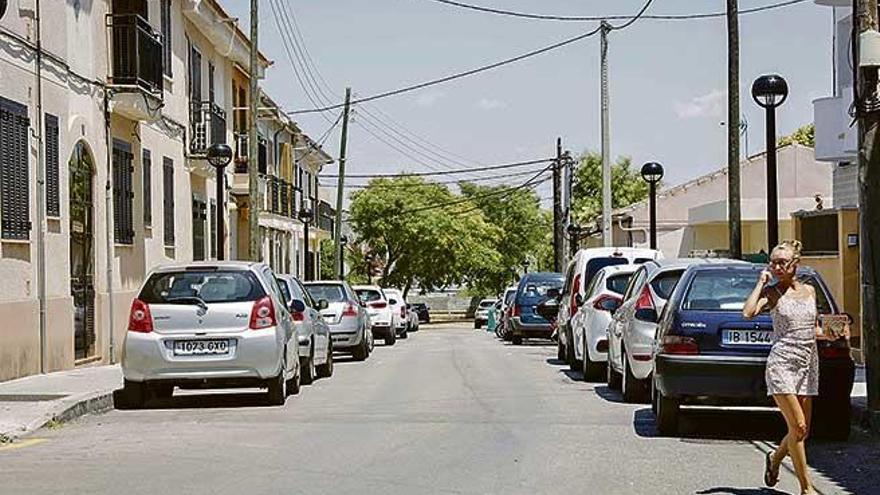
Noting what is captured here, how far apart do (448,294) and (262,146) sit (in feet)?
235

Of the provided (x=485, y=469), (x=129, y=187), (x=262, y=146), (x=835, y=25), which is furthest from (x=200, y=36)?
(x=485, y=469)

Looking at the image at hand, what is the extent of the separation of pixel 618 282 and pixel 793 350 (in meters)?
10.1

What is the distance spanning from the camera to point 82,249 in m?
23.6

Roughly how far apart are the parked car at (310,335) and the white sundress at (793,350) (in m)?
9.67

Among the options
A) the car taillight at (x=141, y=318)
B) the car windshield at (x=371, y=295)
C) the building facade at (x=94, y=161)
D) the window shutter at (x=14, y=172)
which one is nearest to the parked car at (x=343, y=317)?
the building facade at (x=94, y=161)

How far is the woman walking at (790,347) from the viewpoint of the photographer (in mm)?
9680

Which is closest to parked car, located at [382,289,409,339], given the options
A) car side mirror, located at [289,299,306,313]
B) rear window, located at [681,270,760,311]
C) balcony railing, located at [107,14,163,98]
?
balcony railing, located at [107,14,163,98]

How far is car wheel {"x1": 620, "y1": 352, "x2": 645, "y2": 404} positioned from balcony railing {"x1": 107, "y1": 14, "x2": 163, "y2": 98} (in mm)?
12045

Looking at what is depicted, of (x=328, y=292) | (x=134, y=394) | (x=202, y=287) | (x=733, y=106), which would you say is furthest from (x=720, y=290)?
(x=328, y=292)

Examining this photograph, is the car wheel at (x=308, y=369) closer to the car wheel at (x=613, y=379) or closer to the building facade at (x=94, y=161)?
the building facade at (x=94, y=161)

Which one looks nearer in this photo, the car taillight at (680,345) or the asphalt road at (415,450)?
the asphalt road at (415,450)

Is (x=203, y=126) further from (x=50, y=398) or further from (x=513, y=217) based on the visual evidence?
(x=513, y=217)

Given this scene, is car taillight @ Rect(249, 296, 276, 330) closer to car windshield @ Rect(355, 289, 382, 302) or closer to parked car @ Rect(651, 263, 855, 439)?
parked car @ Rect(651, 263, 855, 439)

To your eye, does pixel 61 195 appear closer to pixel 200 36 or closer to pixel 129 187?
pixel 129 187
